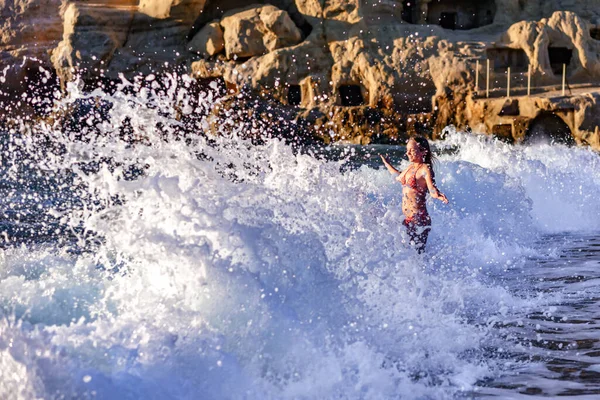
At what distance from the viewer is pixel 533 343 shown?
490 cm

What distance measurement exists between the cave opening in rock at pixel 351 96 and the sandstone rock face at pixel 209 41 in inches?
149

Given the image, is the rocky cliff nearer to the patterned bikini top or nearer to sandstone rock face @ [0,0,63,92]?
sandstone rock face @ [0,0,63,92]

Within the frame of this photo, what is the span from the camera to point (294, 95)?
24969 millimetres

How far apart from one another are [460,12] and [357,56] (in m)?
4.74

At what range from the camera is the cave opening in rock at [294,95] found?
24.7m

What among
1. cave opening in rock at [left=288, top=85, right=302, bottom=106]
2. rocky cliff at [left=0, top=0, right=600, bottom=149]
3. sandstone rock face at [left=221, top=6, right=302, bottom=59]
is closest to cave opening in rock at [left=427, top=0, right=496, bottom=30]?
rocky cliff at [left=0, top=0, right=600, bottom=149]

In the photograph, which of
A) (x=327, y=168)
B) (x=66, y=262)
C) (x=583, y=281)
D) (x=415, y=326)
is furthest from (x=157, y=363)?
(x=327, y=168)

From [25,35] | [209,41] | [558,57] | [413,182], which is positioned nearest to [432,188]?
[413,182]

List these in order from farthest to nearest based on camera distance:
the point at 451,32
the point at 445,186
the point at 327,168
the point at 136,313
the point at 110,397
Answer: the point at 451,32 < the point at 445,186 < the point at 327,168 < the point at 136,313 < the point at 110,397

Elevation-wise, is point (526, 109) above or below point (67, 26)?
below

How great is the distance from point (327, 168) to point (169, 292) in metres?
4.62

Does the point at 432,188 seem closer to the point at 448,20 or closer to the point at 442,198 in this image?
the point at 442,198

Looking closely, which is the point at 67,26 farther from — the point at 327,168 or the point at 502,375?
the point at 502,375

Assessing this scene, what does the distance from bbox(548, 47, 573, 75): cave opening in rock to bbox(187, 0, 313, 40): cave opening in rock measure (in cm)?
715
